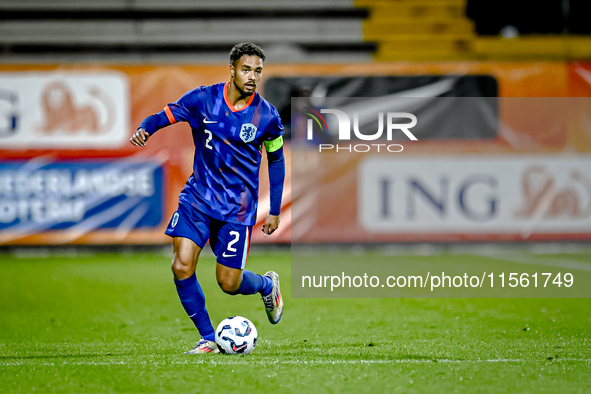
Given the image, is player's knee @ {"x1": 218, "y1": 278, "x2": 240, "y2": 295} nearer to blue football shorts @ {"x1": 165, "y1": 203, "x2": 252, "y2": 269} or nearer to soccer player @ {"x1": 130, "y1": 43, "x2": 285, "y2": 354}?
soccer player @ {"x1": 130, "y1": 43, "x2": 285, "y2": 354}

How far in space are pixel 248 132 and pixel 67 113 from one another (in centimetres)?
784

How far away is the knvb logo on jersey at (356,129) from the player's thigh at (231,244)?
7.15 metres

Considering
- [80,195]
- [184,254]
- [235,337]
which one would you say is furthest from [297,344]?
[80,195]

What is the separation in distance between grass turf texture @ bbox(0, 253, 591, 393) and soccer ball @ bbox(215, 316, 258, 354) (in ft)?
0.24

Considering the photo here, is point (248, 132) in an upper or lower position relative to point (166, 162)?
upper

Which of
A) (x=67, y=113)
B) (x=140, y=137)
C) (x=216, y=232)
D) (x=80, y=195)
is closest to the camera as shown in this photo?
(x=140, y=137)

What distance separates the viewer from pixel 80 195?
11.7m

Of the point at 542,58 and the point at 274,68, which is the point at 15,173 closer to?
the point at 274,68

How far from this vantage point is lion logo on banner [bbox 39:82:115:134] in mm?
11773

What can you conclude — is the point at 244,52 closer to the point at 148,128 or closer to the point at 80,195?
the point at 148,128

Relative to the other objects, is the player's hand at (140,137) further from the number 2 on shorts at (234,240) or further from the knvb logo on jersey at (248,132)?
the number 2 on shorts at (234,240)

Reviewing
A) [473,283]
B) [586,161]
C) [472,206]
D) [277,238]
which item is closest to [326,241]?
[277,238]

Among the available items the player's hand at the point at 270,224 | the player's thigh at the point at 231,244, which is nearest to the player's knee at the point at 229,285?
the player's thigh at the point at 231,244

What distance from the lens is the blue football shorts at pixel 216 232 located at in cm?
466
